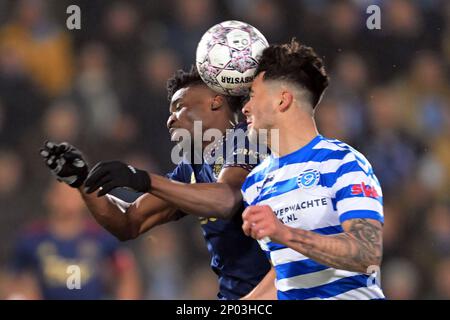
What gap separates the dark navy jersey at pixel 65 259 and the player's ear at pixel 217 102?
1628 mm

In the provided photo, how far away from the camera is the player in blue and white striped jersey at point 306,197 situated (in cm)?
287

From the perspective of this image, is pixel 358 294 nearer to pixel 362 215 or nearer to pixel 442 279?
pixel 362 215

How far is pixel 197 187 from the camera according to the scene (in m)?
3.57

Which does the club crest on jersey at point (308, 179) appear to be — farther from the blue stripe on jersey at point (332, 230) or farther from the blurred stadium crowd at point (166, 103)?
the blurred stadium crowd at point (166, 103)

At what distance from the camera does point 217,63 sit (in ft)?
13.0

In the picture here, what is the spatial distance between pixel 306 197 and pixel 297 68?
60 cm

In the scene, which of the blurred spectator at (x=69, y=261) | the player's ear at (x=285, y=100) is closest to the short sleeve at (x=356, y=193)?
the player's ear at (x=285, y=100)

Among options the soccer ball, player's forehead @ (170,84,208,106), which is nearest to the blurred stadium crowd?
player's forehead @ (170,84,208,106)

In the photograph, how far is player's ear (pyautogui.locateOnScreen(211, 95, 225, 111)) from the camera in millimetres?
4133

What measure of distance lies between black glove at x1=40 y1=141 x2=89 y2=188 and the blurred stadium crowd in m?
2.24

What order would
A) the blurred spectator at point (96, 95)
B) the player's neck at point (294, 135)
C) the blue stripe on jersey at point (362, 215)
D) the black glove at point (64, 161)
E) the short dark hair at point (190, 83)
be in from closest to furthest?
the blue stripe on jersey at point (362, 215)
the player's neck at point (294, 135)
the black glove at point (64, 161)
the short dark hair at point (190, 83)
the blurred spectator at point (96, 95)

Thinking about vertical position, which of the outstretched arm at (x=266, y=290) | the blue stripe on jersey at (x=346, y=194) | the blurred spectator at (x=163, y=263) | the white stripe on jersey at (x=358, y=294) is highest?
the blue stripe on jersey at (x=346, y=194)

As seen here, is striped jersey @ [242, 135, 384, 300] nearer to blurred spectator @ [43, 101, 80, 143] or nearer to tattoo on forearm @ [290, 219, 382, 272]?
tattoo on forearm @ [290, 219, 382, 272]

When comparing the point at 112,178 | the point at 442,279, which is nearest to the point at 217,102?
the point at 112,178
